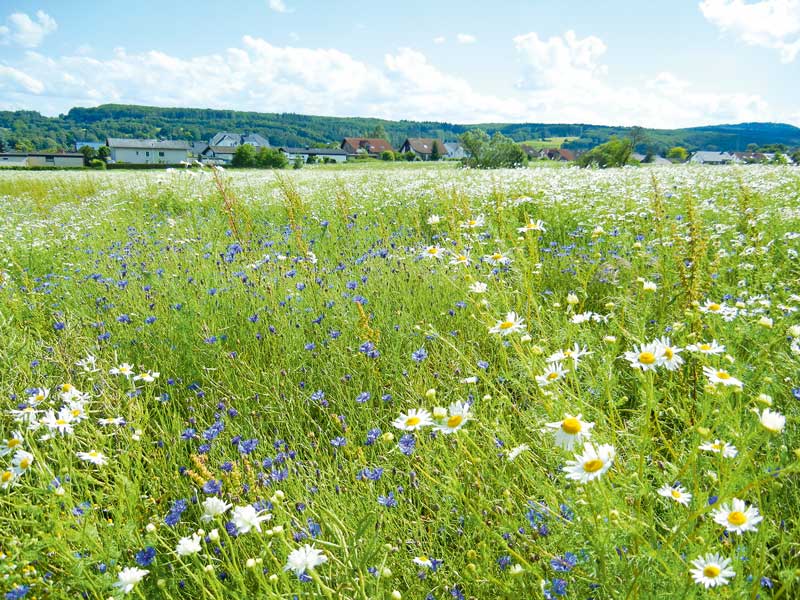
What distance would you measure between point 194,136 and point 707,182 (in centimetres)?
16086

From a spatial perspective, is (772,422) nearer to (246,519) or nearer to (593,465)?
(593,465)

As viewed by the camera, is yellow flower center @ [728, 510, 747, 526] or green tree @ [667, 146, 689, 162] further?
green tree @ [667, 146, 689, 162]

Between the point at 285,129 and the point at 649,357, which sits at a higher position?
the point at 285,129

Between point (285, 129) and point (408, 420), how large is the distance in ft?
557

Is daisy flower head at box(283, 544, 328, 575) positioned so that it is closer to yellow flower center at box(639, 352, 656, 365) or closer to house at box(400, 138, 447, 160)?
yellow flower center at box(639, 352, 656, 365)

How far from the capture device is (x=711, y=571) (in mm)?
986

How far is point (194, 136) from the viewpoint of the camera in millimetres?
144625

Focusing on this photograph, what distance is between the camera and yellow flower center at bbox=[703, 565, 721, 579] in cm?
98

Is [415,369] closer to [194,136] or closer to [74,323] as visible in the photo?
[74,323]

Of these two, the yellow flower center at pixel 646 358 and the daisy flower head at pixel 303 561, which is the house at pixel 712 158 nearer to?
the yellow flower center at pixel 646 358

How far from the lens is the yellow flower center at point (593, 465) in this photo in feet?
3.34

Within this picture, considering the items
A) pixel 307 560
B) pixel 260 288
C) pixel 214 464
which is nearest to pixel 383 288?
pixel 260 288

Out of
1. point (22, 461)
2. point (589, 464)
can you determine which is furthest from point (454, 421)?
point (22, 461)

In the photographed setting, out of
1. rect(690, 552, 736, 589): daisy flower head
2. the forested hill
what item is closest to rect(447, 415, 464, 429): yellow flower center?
rect(690, 552, 736, 589): daisy flower head
